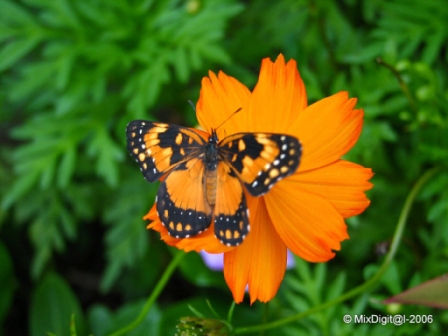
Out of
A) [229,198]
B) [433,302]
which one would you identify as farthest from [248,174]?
[433,302]

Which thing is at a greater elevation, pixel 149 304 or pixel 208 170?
pixel 208 170

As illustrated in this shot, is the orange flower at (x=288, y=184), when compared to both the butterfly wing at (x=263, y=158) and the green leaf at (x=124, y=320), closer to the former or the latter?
the butterfly wing at (x=263, y=158)

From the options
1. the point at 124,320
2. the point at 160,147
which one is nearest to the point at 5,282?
the point at 124,320

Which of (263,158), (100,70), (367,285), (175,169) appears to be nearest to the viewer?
(263,158)

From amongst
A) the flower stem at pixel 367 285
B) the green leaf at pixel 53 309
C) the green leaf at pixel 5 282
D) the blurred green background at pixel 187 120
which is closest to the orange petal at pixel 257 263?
the flower stem at pixel 367 285

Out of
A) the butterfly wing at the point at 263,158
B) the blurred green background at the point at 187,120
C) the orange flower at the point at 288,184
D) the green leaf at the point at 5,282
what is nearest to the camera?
the butterfly wing at the point at 263,158

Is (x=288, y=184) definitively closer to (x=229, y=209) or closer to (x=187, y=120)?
(x=229, y=209)

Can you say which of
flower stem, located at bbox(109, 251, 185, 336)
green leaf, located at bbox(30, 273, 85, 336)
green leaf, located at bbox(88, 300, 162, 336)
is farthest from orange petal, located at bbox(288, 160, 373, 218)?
green leaf, located at bbox(30, 273, 85, 336)
